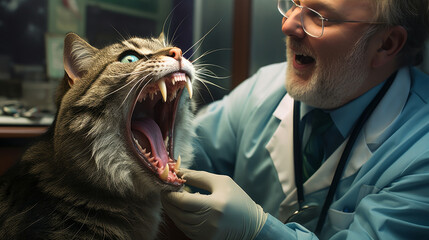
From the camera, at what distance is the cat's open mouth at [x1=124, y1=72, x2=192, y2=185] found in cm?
91

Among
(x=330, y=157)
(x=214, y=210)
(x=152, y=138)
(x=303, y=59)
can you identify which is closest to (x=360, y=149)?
(x=330, y=157)

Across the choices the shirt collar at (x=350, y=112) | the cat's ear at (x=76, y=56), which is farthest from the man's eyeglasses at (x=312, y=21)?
the cat's ear at (x=76, y=56)

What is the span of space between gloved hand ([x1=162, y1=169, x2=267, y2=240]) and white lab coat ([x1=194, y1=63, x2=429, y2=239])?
68 millimetres

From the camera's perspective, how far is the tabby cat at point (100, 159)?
89 centimetres

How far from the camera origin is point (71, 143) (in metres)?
0.91

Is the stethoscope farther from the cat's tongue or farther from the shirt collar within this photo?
the cat's tongue

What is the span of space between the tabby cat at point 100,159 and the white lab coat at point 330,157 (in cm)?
37

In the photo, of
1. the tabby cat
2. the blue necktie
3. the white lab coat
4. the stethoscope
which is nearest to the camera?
the tabby cat

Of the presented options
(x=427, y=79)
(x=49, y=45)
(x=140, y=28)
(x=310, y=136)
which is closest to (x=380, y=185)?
(x=310, y=136)

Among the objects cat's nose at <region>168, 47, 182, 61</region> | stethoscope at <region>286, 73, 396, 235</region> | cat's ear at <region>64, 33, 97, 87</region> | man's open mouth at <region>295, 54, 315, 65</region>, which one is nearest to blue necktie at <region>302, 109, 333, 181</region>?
stethoscope at <region>286, 73, 396, 235</region>

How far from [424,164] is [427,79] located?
14.9 inches

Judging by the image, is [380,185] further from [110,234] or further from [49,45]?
[49,45]

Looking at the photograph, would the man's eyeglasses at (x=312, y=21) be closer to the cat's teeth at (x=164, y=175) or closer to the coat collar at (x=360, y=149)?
the coat collar at (x=360, y=149)

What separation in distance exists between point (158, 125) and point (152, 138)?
0.08 metres
